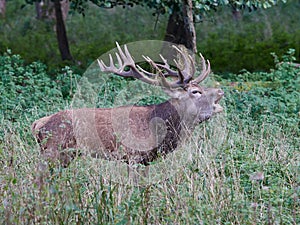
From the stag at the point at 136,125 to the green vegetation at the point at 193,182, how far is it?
239 millimetres

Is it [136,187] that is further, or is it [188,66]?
[188,66]

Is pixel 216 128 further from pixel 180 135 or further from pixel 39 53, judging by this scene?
pixel 39 53

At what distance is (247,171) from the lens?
6.72m

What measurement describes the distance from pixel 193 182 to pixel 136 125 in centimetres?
175

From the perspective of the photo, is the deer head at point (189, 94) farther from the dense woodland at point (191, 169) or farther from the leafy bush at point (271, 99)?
the leafy bush at point (271, 99)

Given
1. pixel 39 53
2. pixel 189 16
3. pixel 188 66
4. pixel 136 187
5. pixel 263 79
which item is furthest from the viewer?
pixel 39 53

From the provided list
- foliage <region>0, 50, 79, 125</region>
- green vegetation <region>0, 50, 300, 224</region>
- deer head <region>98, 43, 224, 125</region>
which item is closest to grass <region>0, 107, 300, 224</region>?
green vegetation <region>0, 50, 300, 224</region>

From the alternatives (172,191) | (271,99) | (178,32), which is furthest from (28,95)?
(172,191)

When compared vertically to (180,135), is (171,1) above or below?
above

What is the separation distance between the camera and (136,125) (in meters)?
7.77

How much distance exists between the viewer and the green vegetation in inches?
206

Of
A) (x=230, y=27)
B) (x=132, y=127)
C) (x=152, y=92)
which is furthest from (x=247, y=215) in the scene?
(x=230, y=27)

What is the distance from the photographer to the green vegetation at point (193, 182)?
17.2ft

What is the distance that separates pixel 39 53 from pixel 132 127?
12047 millimetres
